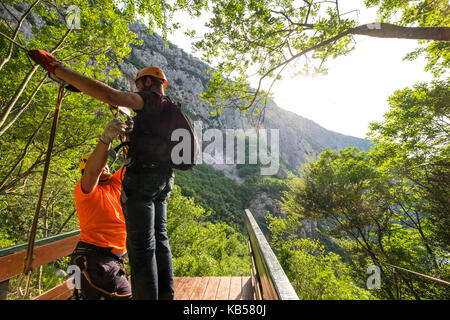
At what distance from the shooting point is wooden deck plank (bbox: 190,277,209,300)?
2.71 m

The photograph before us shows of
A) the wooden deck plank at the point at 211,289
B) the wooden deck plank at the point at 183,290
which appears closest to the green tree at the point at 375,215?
the wooden deck plank at the point at 211,289

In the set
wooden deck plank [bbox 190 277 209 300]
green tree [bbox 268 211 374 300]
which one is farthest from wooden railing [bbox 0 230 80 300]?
green tree [bbox 268 211 374 300]

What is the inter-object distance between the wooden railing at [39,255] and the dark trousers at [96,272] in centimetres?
41

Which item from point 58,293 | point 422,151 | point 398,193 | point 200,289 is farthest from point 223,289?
point 398,193

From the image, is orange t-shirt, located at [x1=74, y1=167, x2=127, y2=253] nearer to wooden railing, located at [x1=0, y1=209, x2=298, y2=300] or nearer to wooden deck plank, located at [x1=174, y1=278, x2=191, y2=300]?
wooden railing, located at [x1=0, y1=209, x2=298, y2=300]

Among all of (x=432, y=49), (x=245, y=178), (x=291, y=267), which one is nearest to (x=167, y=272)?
(x=432, y=49)

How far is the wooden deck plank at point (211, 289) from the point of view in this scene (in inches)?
106

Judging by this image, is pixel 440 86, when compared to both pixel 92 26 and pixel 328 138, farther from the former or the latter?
pixel 328 138

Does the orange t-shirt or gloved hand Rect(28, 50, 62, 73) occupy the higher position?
gloved hand Rect(28, 50, 62, 73)

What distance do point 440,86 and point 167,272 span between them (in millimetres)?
14316

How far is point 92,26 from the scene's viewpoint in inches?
188

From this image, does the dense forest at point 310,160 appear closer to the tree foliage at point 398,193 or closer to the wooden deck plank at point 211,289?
the tree foliage at point 398,193

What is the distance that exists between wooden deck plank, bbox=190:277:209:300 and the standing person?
1.43 meters

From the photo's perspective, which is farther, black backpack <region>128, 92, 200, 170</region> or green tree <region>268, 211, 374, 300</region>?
green tree <region>268, 211, 374, 300</region>
